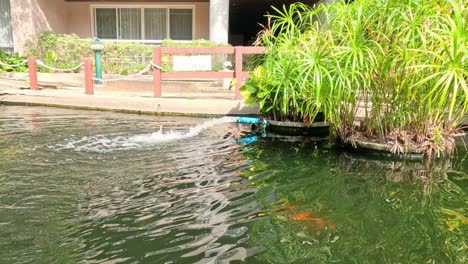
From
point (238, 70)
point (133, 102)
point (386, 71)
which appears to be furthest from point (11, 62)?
point (386, 71)

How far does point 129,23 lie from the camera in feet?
56.9

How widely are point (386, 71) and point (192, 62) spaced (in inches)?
233

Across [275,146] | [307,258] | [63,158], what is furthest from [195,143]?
[307,258]

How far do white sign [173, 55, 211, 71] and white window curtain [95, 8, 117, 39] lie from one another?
8296mm

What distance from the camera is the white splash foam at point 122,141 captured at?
606 centimetres

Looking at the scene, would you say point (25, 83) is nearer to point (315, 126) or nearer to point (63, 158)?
point (63, 158)

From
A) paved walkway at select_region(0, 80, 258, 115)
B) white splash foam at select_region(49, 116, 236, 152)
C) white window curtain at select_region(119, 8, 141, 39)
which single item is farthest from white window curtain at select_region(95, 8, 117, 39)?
white splash foam at select_region(49, 116, 236, 152)

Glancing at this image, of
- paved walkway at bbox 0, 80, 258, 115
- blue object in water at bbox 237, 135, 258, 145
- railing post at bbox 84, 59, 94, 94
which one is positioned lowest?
blue object in water at bbox 237, 135, 258, 145

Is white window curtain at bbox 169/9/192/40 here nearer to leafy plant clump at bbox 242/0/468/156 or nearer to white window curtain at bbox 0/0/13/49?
white window curtain at bbox 0/0/13/49

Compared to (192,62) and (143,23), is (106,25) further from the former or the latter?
(192,62)

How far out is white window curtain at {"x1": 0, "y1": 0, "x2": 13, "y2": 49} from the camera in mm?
16406

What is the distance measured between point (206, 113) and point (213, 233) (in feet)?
20.4

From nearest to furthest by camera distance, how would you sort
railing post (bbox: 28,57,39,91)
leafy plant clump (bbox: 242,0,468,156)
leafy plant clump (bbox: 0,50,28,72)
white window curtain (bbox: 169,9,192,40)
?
1. leafy plant clump (bbox: 242,0,468,156)
2. railing post (bbox: 28,57,39,91)
3. leafy plant clump (bbox: 0,50,28,72)
4. white window curtain (bbox: 169,9,192,40)

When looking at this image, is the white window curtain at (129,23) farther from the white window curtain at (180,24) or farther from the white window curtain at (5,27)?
the white window curtain at (5,27)
